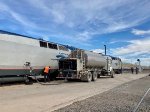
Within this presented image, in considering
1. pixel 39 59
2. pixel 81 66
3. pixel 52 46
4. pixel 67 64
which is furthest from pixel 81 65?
pixel 39 59

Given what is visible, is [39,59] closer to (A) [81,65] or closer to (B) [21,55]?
(B) [21,55]

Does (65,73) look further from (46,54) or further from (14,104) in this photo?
(14,104)

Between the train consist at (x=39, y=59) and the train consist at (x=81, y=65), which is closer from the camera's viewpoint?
the train consist at (x=39, y=59)

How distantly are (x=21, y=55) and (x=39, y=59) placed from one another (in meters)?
3.37

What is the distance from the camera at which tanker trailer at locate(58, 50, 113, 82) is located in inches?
1241

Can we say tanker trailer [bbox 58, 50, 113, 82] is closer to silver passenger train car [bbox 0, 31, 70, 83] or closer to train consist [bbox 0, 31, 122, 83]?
train consist [bbox 0, 31, 122, 83]

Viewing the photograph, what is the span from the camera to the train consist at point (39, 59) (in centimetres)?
2417

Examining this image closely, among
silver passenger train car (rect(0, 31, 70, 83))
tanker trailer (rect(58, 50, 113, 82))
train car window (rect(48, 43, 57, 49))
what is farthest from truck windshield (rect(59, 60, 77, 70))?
train car window (rect(48, 43, 57, 49))

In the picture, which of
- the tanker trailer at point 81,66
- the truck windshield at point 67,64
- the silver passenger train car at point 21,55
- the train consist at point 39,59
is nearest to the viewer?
the silver passenger train car at point 21,55

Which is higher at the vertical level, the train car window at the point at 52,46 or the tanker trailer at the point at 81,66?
the train car window at the point at 52,46

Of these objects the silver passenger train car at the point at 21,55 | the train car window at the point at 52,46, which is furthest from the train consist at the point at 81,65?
the train car window at the point at 52,46

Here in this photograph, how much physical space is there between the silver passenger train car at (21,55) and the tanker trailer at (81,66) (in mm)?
1355

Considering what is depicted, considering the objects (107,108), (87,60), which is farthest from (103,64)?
(107,108)

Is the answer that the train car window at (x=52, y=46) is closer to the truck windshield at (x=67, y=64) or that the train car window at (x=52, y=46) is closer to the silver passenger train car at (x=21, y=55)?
the silver passenger train car at (x=21, y=55)
